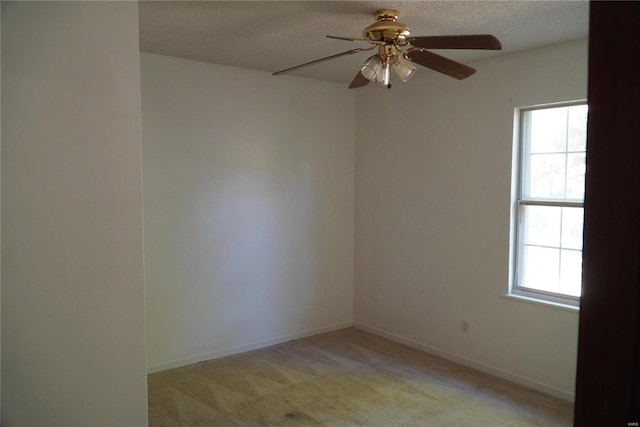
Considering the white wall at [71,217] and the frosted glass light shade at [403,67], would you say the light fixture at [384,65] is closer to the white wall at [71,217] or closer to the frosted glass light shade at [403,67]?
the frosted glass light shade at [403,67]

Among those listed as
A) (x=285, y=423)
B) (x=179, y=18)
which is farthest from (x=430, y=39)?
(x=285, y=423)

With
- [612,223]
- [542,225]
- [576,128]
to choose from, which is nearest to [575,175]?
[576,128]

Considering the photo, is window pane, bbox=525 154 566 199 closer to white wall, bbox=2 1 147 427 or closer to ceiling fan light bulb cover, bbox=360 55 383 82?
Answer: ceiling fan light bulb cover, bbox=360 55 383 82

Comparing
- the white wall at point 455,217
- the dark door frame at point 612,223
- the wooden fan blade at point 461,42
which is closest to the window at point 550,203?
the white wall at point 455,217

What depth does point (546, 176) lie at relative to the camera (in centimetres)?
352

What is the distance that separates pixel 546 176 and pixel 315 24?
212 cm

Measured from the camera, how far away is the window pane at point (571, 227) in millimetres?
3350

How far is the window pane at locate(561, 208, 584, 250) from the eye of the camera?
335 cm

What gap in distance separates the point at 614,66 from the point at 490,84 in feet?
11.9

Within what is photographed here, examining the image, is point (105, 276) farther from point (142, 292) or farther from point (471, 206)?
point (471, 206)

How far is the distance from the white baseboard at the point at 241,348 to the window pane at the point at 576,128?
115 inches

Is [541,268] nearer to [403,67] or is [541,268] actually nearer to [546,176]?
[546,176]

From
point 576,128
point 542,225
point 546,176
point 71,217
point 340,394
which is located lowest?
point 340,394

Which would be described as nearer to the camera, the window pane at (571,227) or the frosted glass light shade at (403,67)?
the frosted glass light shade at (403,67)
